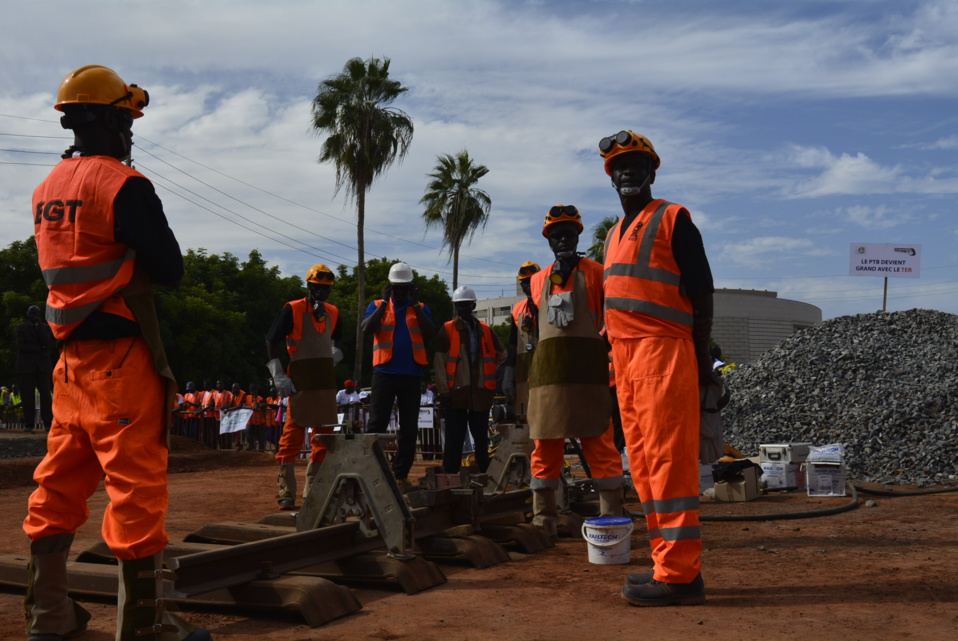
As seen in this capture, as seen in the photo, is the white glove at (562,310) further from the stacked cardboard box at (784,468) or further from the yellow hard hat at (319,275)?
the stacked cardboard box at (784,468)

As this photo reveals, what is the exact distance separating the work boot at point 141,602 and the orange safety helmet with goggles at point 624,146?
3210 mm

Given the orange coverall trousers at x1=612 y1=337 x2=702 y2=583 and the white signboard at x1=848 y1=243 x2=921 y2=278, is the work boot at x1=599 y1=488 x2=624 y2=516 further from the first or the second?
the white signboard at x1=848 y1=243 x2=921 y2=278

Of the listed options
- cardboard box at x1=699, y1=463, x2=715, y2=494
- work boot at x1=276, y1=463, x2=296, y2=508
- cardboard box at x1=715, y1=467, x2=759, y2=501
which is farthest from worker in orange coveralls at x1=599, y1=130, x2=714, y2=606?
cardboard box at x1=699, y1=463, x2=715, y2=494

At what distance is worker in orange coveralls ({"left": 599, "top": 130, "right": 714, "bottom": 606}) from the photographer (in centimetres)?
473

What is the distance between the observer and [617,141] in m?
5.23

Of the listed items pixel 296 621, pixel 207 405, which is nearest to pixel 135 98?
pixel 296 621

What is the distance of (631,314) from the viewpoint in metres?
4.94

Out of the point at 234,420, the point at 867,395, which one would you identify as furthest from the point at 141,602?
the point at 234,420

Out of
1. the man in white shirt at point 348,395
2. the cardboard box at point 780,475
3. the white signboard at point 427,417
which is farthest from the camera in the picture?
the man in white shirt at point 348,395

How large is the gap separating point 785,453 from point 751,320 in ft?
251

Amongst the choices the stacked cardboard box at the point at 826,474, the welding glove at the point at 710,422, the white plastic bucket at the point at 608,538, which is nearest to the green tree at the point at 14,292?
the stacked cardboard box at the point at 826,474

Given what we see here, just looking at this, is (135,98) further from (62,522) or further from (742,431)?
(742,431)

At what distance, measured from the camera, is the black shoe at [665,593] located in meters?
4.71

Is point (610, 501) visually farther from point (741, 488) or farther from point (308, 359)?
point (741, 488)
